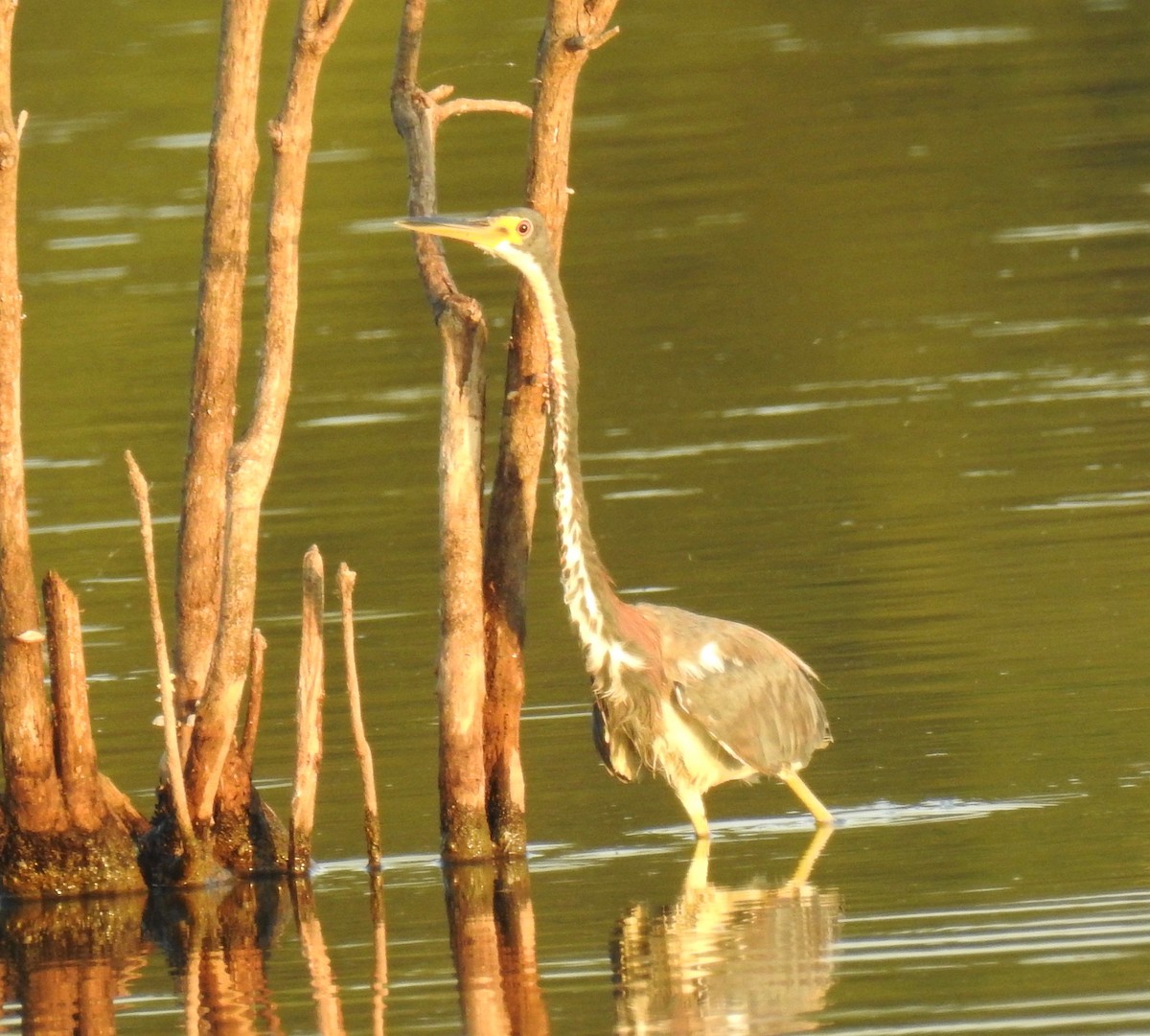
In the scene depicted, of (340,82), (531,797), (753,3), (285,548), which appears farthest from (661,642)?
(753,3)

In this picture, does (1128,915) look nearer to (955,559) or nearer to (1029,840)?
(1029,840)

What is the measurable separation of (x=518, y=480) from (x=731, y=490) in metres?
6.12

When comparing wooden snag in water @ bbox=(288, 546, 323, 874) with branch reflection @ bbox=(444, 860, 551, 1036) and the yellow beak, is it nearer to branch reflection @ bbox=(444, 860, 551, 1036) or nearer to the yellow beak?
branch reflection @ bbox=(444, 860, 551, 1036)

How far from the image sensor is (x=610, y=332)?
66.4 ft

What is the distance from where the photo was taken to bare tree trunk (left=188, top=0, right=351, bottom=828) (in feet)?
30.9

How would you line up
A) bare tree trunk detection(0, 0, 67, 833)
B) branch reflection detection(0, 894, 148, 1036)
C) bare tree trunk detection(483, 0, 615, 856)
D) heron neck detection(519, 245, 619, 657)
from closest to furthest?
branch reflection detection(0, 894, 148, 1036)
bare tree trunk detection(0, 0, 67, 833)
heron neck detection(519, 245, 619, 657)
bare tree trunk detection(483, 0, 615, 856)

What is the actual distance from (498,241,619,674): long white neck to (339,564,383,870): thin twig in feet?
2.38

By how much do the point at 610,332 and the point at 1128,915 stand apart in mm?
12108

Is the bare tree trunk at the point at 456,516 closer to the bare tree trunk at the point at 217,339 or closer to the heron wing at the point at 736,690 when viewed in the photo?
the bare tree trunk at the point at 217,339

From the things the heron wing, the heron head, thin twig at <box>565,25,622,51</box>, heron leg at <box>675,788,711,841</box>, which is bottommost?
heron leg at <box>675,788,711,841</box>

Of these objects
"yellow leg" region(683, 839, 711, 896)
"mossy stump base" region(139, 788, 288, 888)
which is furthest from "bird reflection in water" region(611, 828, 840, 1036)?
"mossy stump base" region(139, 788, 288, 888)

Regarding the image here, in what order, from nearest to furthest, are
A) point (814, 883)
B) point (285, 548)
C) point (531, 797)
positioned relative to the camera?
point (814, 883)
point (531, 797)
point (285, 548)

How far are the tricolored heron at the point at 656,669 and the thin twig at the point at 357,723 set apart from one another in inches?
28.8

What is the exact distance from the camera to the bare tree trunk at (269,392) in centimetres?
942
